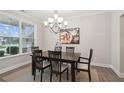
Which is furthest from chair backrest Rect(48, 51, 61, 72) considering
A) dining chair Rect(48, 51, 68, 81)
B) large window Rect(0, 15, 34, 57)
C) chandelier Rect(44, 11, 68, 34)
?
large window Rect(0, 15, 34, 57)

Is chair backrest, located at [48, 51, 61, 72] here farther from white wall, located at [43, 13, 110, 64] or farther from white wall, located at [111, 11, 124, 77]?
white wall, located at [43, 13, 110, 64]

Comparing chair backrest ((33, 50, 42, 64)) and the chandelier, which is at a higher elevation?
the chandelier

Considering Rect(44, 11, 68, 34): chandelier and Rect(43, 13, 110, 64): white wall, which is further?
Rect(43, 13, 110, 64): white wall

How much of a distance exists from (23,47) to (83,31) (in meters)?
3.22

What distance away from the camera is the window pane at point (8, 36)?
11.9 ft

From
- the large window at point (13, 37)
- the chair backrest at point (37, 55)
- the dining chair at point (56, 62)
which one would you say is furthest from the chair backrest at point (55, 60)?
the large window at point (13, 37)

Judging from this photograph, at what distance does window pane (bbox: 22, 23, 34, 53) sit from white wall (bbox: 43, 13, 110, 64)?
7.77ft

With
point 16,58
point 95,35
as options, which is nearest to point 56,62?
point 16,58

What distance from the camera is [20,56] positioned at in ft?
14.3

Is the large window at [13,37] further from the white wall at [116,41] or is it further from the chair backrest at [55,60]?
the white wall at [116,41]

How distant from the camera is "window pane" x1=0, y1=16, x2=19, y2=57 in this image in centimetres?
363
